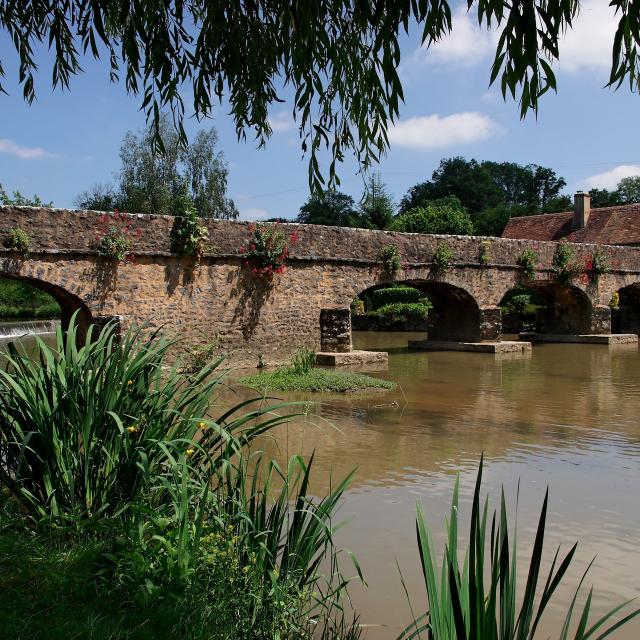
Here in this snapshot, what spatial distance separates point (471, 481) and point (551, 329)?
18269 millimetres

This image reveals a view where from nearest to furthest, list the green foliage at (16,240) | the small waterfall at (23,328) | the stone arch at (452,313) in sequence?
the green foliage at (16,240) < the stone arch at (452,313) < the small waterfall at (23,328)

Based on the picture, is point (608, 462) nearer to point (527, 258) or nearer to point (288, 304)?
point (288, 304)

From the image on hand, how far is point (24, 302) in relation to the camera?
116 feet

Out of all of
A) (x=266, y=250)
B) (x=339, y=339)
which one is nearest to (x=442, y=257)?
(x=339, y=339)

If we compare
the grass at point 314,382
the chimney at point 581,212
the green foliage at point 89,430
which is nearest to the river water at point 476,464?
the grass at point 314,382

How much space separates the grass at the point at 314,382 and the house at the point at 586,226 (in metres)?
20.0

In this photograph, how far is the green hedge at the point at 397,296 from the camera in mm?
30844

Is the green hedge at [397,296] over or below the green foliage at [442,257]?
below

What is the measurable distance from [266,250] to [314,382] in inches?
145

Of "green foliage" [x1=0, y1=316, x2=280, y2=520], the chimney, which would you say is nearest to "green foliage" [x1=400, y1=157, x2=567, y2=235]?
the chimney

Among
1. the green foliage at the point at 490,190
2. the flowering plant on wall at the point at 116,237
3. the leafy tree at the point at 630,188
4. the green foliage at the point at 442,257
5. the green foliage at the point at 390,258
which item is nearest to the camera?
the flowering plant on wall at the point at 116,237

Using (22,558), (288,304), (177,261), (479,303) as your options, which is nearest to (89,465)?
(22,558)

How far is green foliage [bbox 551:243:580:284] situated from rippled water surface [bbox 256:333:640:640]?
7.71 meters

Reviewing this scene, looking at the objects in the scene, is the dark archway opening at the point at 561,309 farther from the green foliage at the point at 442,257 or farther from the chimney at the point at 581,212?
the chimney at the point at 581,212
